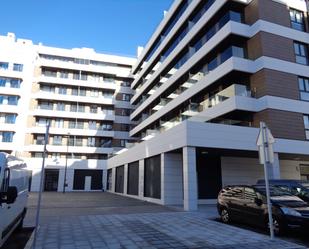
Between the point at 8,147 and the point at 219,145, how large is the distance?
38.0 meters

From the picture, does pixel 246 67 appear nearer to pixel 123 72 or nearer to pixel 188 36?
pixel 188 36

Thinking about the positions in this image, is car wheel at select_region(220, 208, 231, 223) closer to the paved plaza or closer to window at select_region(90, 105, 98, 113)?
the paved plaza

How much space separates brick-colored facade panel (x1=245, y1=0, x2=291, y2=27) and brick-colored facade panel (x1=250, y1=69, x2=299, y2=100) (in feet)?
15.0

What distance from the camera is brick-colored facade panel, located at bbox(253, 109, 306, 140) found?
65.6 ft

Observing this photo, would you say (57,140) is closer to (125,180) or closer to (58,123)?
(58,123)

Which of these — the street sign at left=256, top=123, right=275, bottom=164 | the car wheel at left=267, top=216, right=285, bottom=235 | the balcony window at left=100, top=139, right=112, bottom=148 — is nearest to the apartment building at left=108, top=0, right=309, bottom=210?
the car wheel at left=267, top=216, right=285, bottom=235

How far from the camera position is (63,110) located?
48594mm

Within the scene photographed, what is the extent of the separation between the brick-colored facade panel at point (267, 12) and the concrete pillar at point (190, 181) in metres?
12.9

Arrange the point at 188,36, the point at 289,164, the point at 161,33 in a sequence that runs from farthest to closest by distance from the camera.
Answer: the point at 161,33, the point at 188,36, the point at 289,164

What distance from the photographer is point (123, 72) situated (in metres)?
53.7

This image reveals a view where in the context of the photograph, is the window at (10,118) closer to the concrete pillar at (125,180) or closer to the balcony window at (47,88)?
the balcony window at (47,88)

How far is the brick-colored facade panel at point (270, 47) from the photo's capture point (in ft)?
69.4

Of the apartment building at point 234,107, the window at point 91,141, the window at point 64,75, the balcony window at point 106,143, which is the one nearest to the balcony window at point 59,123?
the window at point 91,141

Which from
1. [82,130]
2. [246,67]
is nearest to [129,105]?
[82,130]
